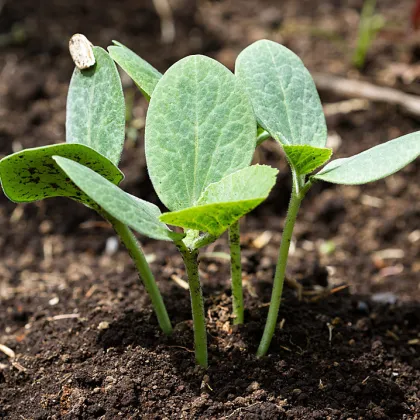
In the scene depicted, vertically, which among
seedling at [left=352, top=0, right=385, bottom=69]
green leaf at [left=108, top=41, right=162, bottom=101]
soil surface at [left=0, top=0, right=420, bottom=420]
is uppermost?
seedling at [left=352, top=0, right=385, bottom=69]

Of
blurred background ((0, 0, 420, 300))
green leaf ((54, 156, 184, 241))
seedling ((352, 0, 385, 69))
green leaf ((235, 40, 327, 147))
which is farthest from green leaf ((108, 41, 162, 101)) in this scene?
seedling ((352, 0, 385, 69))

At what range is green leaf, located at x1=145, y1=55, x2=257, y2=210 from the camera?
3.98ft

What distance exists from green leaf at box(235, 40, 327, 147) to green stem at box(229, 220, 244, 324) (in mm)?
219

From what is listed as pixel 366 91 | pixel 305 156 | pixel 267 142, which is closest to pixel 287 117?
Result: pixel 305 156

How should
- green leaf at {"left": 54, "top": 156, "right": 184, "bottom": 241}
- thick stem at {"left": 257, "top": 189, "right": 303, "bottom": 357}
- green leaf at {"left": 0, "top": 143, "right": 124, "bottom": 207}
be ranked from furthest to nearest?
thick stem at {"left": 257, "top": 189, "right": 303, "bottom": 357}, green leaf at {"left": 0, "top": 143, "right": 124, "bottom": 207}, green leaf at {"left": 54, "top": 156, "right": 184, "bottom": 241}

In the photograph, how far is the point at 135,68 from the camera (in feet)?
4.16

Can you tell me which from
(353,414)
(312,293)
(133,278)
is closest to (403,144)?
(353,414)

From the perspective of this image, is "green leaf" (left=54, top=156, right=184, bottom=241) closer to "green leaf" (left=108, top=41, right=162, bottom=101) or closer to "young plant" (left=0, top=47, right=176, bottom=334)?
"young plant" (left=0, top=47, right=176, bottom=334)

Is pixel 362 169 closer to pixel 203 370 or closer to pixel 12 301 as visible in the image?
pixel 203 370

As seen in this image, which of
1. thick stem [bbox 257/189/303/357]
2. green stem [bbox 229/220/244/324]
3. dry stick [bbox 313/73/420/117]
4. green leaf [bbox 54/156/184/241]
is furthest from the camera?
dry stick [bbox 313/73/420/117]

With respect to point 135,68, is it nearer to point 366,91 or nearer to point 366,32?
point 366,91

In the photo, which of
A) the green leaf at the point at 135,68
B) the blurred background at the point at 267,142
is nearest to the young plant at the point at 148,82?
the green leaf at the point at 135,68

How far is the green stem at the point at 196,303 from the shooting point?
1.21m

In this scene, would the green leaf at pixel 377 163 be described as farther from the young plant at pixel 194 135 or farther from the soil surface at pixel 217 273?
the soil surface at pixel 217 273
